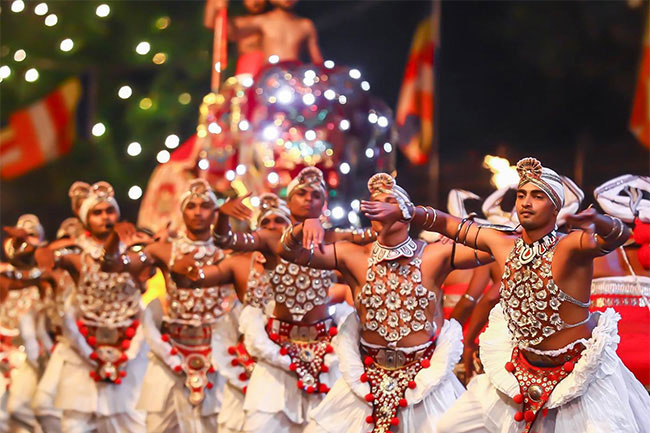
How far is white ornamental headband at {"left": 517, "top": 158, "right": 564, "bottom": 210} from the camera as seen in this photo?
4691 mm

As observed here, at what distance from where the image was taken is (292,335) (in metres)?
6.13

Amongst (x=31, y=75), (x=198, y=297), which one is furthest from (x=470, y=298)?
(x=31, y=75)

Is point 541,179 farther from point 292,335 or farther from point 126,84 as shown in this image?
point 126,84

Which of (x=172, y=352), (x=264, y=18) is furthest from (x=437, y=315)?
(x=264, y=18)

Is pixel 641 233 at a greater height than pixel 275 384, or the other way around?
pixel 641 233

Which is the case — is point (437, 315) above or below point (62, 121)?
above

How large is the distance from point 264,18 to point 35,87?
164 inches

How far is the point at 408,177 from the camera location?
1016cm

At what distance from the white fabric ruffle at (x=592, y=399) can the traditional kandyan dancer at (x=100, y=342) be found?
3.29 meters

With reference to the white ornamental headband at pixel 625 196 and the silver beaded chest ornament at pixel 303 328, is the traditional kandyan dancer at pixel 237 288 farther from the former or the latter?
the white ornamental headband at pixel 625 196

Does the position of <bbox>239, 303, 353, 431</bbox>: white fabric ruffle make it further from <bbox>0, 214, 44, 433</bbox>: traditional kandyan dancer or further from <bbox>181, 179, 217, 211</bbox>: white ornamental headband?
<bbox>0, 214, 44, 433</bbox>: traditional kandyan dancer

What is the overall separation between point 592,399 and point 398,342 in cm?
106

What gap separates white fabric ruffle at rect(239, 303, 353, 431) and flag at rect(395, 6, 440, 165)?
17.6ft

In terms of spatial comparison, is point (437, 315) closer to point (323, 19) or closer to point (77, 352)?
point (77, 352)
